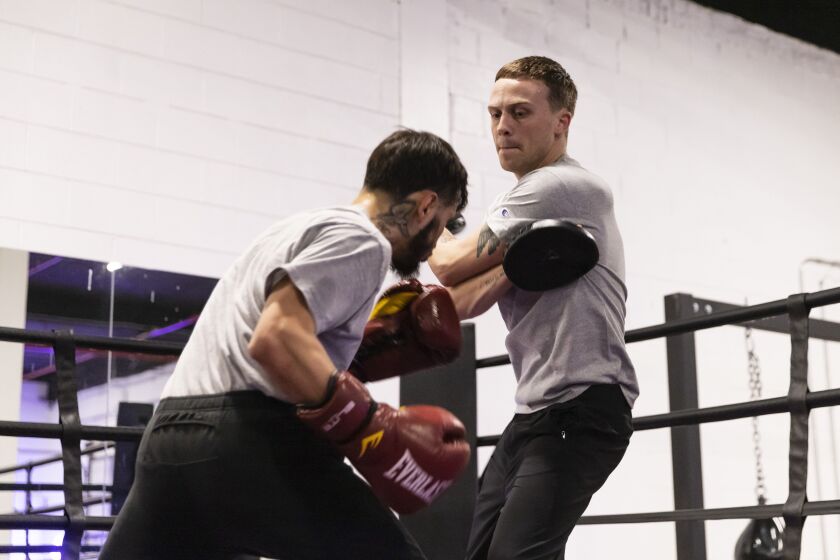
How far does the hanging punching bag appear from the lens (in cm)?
461

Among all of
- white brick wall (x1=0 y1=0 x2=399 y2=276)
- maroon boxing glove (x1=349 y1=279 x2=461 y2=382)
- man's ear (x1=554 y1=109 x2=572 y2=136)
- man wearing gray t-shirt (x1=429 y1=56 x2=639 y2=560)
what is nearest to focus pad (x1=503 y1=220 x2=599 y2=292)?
man wearing gray t-shirt (x1=429 y1=56 x2=639 y2=560)

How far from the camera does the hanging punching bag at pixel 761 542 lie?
4.61m

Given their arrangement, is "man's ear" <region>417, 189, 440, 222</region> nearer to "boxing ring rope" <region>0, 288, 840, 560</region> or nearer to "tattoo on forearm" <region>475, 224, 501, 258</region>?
"tattoo on forearm" <region>475, 224, 501, 258</region>

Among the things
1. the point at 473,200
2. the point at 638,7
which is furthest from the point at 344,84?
the point at 638,7

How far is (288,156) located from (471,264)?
7.92ft

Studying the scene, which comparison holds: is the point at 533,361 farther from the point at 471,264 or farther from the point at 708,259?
the point at 708,259

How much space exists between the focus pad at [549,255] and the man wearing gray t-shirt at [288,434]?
0.46m

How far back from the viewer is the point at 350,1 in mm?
4977

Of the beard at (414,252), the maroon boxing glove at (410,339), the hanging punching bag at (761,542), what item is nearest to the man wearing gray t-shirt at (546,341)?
the maroon boxing glove at (410,339)

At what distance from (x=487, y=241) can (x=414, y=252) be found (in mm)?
444

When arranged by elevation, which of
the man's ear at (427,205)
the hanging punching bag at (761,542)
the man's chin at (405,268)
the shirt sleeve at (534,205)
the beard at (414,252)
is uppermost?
the shirt sleeve at (534,205)

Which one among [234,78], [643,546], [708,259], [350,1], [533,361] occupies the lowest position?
[643,546]

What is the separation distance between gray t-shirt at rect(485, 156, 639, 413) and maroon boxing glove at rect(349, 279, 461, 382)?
200mm

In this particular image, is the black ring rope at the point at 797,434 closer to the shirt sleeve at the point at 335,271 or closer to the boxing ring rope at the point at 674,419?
the boxing ring rope at the point at 674,419
